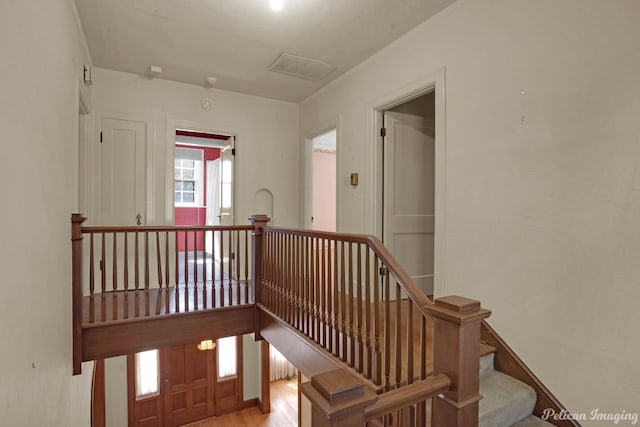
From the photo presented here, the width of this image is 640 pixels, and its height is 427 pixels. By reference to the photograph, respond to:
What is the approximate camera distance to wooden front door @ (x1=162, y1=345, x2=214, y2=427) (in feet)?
19.2

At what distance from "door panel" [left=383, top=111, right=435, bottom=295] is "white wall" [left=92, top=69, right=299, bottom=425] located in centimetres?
187

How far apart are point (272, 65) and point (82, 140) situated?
2162mm

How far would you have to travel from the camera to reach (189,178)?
857cm

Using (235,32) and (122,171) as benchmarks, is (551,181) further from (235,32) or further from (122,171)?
(122,171)

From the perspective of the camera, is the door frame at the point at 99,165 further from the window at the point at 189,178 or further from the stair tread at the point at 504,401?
the window at the point at 189,178

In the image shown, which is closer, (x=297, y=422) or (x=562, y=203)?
(x=562, y=203)

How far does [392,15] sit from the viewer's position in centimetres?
283

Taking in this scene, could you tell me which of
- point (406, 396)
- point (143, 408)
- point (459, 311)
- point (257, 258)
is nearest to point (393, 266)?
point (459, 311)

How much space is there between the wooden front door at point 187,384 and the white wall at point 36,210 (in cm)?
350

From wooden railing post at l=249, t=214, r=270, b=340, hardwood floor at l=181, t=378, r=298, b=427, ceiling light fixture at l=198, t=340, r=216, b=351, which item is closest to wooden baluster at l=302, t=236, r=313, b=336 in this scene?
wooden railing post at l=249, t=214, r=270, b=340

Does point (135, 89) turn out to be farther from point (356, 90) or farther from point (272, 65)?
point (356, 90)

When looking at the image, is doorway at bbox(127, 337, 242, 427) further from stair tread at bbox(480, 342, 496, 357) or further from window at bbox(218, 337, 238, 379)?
stair tread at bbox(480, 342, 496, 357)

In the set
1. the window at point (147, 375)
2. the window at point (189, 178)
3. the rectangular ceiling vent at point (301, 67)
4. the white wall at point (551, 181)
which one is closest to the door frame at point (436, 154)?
the white wall at point (551, 181)

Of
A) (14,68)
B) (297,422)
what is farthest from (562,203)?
(297,422)
